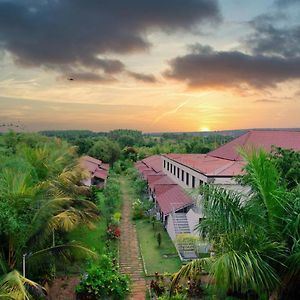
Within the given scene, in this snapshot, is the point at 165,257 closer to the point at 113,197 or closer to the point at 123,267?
the point at 123,267

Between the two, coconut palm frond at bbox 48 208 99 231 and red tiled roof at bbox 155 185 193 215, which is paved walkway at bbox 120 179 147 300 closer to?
red tiled roof at bbox 155 185 193 215

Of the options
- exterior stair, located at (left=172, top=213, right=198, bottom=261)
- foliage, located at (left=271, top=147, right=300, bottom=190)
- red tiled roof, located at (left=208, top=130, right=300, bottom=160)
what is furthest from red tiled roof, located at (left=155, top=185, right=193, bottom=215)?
foliage, located at (left=271, top=147, right=300, bottom=190)

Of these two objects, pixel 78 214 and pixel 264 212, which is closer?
pixel 264 212

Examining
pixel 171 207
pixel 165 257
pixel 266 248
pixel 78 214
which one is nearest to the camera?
pixel 266 248

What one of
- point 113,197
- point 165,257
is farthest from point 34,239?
point 113,197

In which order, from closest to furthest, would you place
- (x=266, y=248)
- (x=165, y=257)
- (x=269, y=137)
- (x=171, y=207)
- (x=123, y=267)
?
(x=266, y=248)
(x=123, y=267)
(x=165, y=257)
(x=171, y=207)
(x=269, y=137)

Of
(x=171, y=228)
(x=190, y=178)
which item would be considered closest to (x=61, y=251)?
(x=171, y=228)

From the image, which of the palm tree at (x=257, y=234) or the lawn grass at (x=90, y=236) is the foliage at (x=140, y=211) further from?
the palm tree at (x=257, y=234)

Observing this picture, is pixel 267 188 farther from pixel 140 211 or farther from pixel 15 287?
pixel 140 211
